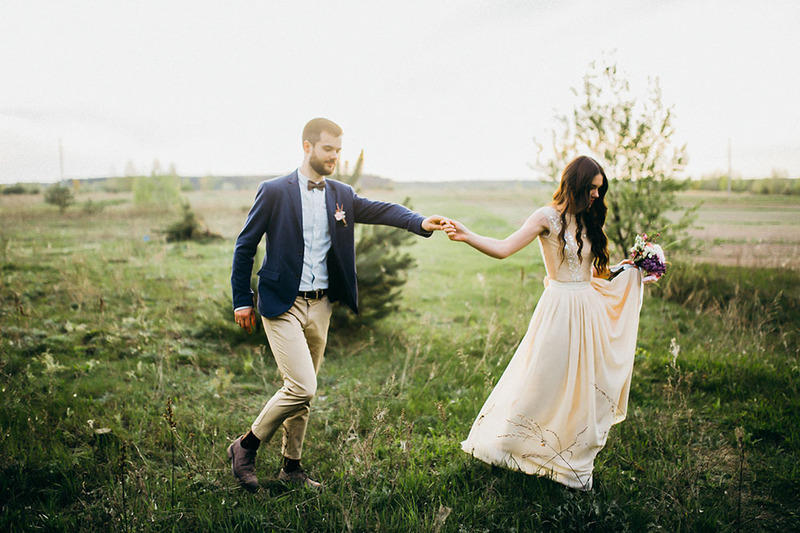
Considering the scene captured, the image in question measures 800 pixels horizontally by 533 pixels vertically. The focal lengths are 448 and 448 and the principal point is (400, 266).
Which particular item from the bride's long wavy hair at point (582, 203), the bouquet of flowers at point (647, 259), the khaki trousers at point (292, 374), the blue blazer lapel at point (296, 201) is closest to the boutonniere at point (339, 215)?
the blue blazer lapel at point (296, 201)

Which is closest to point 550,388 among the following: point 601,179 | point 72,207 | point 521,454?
point 521,454

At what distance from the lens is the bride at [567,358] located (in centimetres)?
339

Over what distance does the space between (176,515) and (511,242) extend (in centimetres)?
304

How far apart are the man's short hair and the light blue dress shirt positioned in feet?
1.08

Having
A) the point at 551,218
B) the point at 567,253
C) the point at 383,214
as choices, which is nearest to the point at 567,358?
the point at 567,253

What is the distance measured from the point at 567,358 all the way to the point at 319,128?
263 centimetres

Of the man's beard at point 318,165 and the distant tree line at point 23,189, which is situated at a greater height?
the distant tree line at point 23,189

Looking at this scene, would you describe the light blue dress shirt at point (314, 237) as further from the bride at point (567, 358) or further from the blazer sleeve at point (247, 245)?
the bride at point (567, 358)

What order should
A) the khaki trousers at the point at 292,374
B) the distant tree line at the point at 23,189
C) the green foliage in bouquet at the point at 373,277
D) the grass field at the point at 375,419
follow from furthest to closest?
the distant tree line at the point at 23,189, the green foliage in bouquet at the point at 373,277, the khaki trousers at the point at 292,374, the grass field at the point at 375,419

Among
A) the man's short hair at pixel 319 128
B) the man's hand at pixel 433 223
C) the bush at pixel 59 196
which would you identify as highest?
the bush at pixel 59 196

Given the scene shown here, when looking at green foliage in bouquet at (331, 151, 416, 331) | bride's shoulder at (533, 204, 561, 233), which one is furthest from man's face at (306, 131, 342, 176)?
green foliage in bouquet at (331, 151, 416, 331)

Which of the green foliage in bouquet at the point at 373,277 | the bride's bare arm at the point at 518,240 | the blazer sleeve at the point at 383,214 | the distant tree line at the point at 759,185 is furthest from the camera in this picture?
the distant tree line at the point at 759,185

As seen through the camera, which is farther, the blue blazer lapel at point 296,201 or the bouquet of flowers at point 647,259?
the bouquet of flowers at point 647,259

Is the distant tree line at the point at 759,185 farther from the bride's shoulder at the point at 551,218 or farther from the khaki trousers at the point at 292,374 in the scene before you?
the khaki trousers at the point at 292,374
